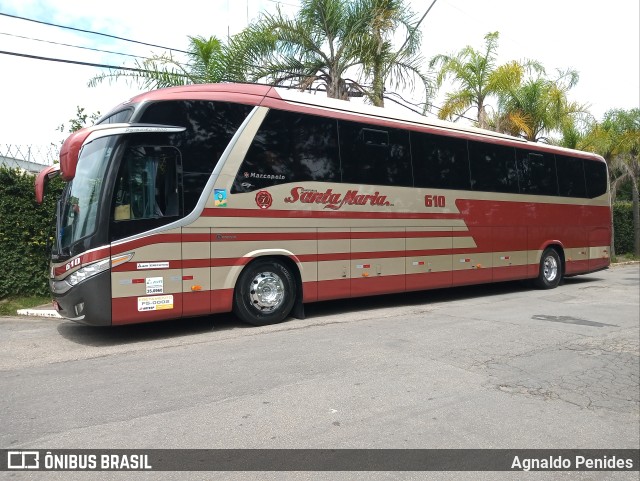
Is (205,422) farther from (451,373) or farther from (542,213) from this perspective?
(542,213)

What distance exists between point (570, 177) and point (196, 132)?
1098 centimetres

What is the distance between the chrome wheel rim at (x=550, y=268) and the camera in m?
14.2

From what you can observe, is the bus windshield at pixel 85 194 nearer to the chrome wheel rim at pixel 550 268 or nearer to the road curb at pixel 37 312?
the road curb at pixel 37 312

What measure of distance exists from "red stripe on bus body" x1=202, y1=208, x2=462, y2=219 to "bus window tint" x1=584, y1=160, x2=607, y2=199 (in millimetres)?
6405

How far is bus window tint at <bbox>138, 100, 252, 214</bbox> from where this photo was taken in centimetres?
750

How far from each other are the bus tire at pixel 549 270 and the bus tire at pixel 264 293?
806 cm

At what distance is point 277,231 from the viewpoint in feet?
27.7

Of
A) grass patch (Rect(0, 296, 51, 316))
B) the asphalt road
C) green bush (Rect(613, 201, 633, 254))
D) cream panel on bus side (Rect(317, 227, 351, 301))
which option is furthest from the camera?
green bush (Rect(613, 201, 633, 254))

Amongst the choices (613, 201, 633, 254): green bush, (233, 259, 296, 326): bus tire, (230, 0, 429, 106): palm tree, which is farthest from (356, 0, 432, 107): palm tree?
(613, 201, 633, 254): green bush

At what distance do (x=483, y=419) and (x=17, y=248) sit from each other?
934 centimetres

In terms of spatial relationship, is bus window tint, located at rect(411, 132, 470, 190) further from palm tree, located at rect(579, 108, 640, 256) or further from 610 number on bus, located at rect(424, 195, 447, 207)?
palm tree, located at rect(579, 108, 640, 256)

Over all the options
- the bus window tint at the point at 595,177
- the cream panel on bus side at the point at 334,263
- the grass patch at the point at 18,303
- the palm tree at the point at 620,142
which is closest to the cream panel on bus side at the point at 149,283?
the cream panel on bus side at the point at 334,263

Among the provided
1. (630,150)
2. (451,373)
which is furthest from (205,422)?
(630,150)

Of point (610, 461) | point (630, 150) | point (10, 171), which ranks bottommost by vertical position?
point (610, 461)
